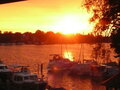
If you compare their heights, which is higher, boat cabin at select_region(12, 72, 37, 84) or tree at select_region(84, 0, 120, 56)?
tree at select_region(84, 0, 120, 56)

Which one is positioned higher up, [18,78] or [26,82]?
[18,78]

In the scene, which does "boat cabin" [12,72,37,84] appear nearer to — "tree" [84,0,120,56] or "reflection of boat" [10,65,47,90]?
"reflection of boat" [10,65,47,90]

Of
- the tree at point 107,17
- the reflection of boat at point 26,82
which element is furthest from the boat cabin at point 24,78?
the tree at point 107,17

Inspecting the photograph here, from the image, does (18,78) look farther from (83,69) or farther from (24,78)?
(83,69)

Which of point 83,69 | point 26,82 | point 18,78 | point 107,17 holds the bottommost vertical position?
point 83,69

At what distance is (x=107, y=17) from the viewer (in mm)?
11867

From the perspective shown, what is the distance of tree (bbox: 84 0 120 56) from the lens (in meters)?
11.1

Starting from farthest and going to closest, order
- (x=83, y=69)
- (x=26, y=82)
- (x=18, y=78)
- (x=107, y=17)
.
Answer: (x=83, y=69), (x=18, y=78), (x=26, y=82), (x=107, y=17)

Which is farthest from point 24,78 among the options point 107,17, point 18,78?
point 107,17

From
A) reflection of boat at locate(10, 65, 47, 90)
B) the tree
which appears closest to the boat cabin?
reflection of boat at locate(10, 65, 47, 90)

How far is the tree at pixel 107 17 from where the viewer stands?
1112cm

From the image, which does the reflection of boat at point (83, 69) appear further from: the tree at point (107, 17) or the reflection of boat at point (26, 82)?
the tree at point (107, 17)

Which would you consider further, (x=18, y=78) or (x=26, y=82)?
(x=18, y=78)

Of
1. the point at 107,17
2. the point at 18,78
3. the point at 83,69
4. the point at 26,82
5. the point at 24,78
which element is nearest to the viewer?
the point at 107,17
